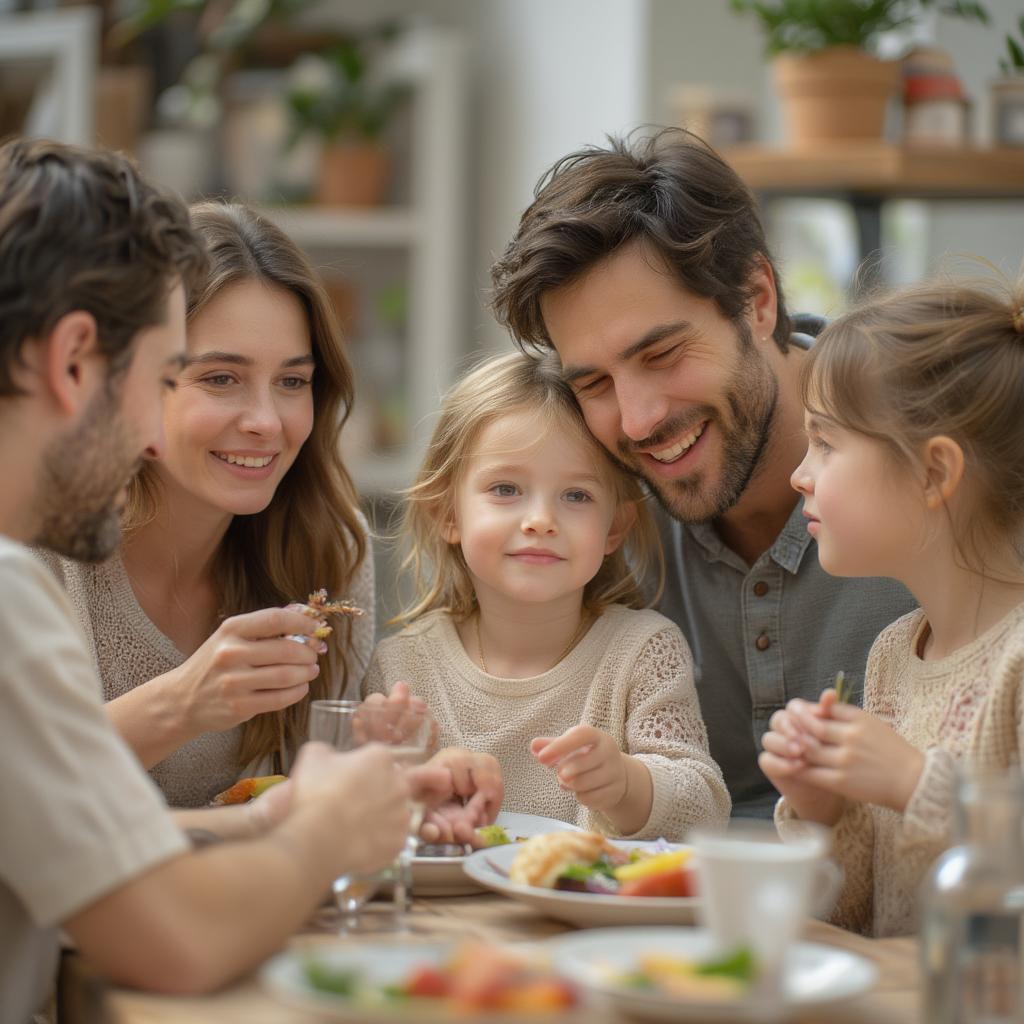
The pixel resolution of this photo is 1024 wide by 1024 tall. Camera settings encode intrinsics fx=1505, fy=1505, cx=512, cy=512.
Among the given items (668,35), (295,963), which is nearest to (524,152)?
(668,35)

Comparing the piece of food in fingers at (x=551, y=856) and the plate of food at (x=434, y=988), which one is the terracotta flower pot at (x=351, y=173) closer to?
the piece of food in fingers at (x=551, y=856)

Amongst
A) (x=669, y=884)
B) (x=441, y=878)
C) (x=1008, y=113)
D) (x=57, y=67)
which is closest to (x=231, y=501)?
(x=441, y=878)

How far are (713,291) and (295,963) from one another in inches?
52.7

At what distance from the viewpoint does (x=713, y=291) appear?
2115mm

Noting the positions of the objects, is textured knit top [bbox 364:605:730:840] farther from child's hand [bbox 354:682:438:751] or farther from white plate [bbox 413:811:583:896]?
child's hand [bbox 354:682:438:751]

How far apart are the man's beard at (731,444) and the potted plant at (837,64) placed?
118cm

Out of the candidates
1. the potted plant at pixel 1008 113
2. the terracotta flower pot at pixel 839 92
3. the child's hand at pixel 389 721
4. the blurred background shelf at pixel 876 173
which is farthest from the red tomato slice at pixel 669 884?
the potted plant at pixel 1008 113

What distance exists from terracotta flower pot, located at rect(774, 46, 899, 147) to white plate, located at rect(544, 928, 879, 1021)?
7.64ft

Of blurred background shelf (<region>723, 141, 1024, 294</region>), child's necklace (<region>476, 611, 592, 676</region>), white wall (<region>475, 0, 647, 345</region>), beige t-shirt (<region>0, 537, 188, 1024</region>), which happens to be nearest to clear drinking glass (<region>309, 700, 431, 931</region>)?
beige t-shirt (<region>0, 537, 188, 1024</region>)

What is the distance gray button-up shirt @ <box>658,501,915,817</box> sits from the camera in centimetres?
216

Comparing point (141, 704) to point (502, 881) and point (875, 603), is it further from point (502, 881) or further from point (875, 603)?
point (875, 603)

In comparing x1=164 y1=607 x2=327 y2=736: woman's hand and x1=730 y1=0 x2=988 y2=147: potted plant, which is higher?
x1=730 y1=0 x2=988 y2=147: potted plant

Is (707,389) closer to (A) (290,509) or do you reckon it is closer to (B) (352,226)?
(A) (290,509)

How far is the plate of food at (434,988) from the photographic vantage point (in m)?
0.92
